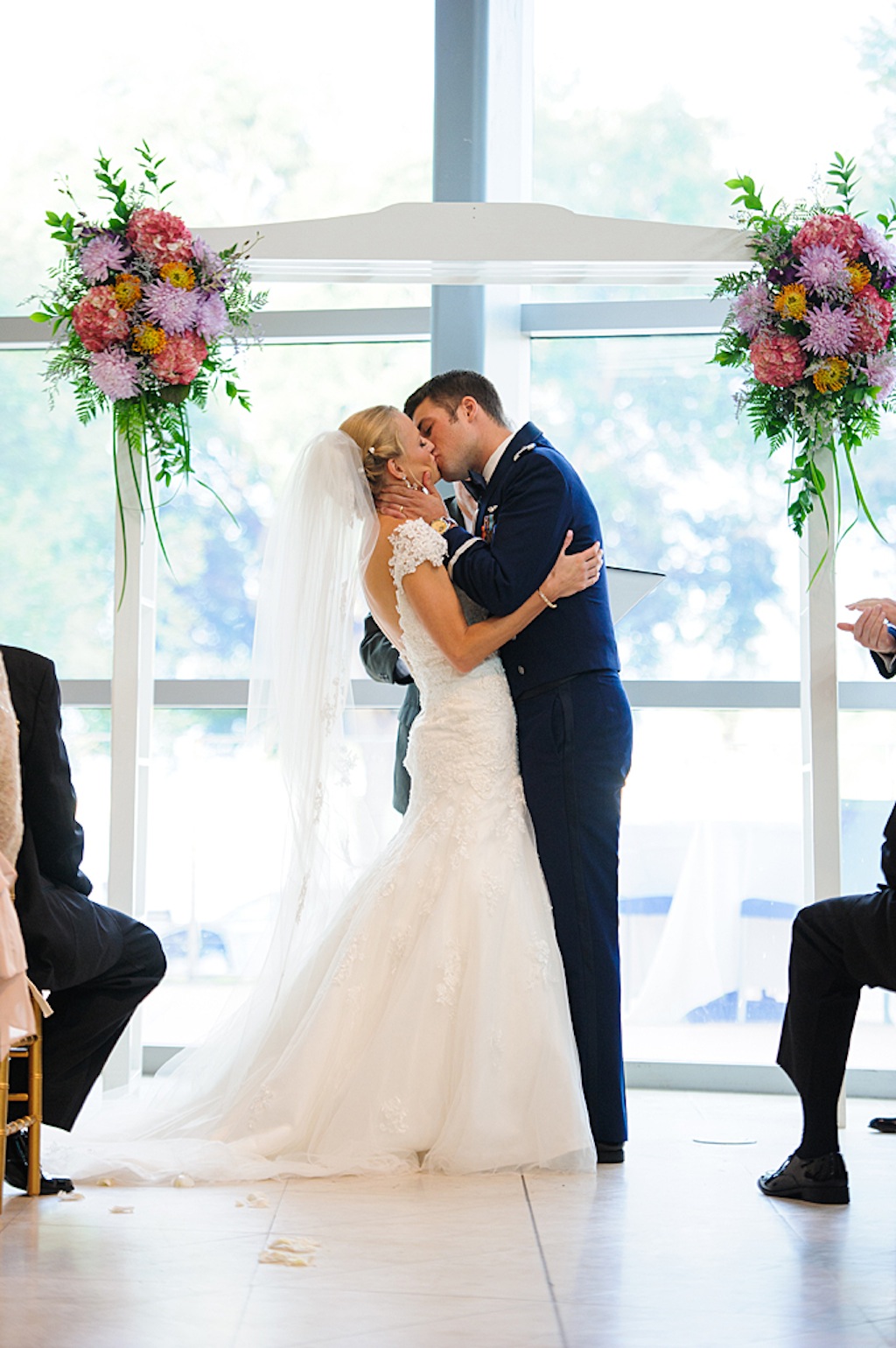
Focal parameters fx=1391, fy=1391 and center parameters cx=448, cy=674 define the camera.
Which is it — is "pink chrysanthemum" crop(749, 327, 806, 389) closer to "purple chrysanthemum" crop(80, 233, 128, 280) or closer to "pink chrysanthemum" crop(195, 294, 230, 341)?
"pink chrysanthemum" crop(195, 294, 230, 341)

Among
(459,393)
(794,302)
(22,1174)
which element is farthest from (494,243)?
(22,1174)

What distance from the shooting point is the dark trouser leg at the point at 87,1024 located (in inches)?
126

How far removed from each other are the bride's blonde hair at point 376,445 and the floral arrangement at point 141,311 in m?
0.45

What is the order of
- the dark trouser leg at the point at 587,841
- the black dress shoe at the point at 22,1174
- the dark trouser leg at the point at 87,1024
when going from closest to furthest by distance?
1. the black dress shoe at the point at 22,1174
2. the dark trouser leg at the point at 87,1024
3. the dark trouser leg at the point at 587,841

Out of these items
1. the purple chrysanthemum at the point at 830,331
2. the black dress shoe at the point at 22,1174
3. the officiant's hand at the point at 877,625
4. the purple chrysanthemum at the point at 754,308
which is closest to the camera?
the black dress shoe at the point at 22,1174

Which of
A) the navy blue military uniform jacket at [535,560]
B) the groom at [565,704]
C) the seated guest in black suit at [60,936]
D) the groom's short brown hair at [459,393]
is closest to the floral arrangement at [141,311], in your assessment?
the groom's short brown hair at [459,393]

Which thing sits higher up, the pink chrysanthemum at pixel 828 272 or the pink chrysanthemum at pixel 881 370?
the pink chrysanthemum at pixel 828 272

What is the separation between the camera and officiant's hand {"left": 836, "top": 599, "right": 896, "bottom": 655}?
10.8 ft

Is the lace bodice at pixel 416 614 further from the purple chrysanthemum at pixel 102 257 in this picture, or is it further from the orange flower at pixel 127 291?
the purple chrysanthemum at pixel 102 257

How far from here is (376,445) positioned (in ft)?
12.4

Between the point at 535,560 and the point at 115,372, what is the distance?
134 cm

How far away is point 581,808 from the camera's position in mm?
3588

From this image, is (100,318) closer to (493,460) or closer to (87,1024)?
(493,460)

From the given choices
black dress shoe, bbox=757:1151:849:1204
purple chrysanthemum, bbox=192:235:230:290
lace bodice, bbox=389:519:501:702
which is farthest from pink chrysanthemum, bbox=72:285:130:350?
black dress shoe, bbox=757:1151:849:1204
